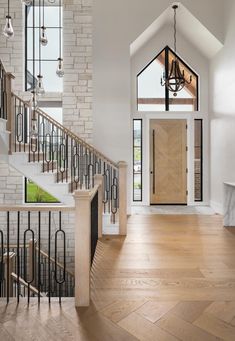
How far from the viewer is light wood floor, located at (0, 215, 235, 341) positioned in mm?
2160

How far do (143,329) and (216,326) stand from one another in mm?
575

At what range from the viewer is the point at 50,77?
7.26 m

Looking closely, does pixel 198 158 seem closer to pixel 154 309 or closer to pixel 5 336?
pixel 154 309

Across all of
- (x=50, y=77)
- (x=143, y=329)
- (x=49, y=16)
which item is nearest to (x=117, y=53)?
(x=50, y=77)

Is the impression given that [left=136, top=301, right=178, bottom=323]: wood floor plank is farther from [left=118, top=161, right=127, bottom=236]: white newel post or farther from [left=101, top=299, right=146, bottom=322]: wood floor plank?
[left=118, top=161, right=127, bottom=236]: white newel post

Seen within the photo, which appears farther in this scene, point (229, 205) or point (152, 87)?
point (152, 87)

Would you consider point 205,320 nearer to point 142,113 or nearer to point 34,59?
point 142,113

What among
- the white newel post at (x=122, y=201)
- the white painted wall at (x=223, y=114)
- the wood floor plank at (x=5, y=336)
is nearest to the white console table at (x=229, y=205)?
the white painted wall at (x=223, y=114)

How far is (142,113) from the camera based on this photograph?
7.67 metres

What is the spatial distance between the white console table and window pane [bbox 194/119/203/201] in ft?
7.41

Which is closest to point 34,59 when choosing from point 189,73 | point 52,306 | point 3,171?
point 3,171

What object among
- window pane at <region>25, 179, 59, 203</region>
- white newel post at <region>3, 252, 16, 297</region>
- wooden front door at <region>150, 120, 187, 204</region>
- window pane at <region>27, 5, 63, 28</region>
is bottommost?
white newel post at <region>3, 252, 16, 297</region>

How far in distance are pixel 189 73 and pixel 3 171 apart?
5.49 metres

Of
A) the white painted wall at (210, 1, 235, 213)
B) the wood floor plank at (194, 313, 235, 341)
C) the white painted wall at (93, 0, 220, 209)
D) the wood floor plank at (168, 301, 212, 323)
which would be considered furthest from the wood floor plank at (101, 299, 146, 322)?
the white painted wall at (93, 0, 220, 209)
